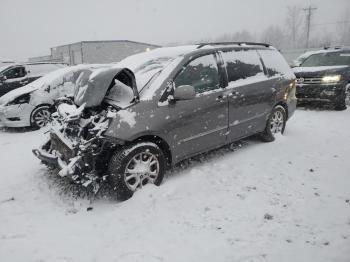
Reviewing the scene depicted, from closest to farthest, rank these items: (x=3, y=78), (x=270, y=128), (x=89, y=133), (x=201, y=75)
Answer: (x=89, y=133)
(x=201, y=75)
(x=270, y=128)
(x=3, y=78)

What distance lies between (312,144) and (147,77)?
11.7 ft

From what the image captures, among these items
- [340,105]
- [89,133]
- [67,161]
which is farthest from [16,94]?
[340,105]

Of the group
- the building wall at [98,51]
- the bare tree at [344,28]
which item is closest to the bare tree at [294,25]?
the bare tree at [344,28]

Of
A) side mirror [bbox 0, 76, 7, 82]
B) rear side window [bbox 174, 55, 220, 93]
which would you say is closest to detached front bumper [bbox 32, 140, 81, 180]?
rear side window [bbox 174, 55, 220, 93]

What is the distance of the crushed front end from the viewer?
3.87 metres

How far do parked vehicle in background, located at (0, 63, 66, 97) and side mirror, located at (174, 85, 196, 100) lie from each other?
8.27 metres

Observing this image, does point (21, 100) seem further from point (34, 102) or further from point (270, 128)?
point (270, 128)

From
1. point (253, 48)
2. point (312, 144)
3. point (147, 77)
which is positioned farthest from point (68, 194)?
point (312, 144)

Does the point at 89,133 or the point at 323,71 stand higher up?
the point at 323,71

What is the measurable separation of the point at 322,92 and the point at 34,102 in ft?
25.5

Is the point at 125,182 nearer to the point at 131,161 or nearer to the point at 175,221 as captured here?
the point at 131,161

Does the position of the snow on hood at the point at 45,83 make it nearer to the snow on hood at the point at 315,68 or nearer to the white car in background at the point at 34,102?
the white car in background at the point at 34,102

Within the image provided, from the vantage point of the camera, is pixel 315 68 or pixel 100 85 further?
pixel 315 68

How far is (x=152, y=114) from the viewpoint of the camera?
4.18 meters
